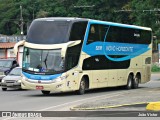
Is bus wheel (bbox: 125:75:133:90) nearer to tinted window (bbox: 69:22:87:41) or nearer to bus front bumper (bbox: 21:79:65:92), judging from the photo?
tinted window (bbox: 69:22:87:41)

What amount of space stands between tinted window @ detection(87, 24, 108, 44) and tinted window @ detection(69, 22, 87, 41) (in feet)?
2.17

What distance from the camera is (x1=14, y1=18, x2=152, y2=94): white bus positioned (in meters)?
23.6

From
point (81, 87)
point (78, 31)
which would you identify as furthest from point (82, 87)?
point (78, 31)

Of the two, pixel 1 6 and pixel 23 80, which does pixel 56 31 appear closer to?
pixel 23 80

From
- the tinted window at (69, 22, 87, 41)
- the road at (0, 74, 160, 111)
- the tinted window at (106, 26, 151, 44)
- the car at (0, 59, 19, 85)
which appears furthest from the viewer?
the car at (0, 59, 19, 85)

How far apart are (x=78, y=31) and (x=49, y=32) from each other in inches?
61.9

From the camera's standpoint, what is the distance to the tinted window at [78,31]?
2428 cm

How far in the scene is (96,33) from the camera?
26172 millimetres

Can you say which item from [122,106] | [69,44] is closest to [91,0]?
[69,44]

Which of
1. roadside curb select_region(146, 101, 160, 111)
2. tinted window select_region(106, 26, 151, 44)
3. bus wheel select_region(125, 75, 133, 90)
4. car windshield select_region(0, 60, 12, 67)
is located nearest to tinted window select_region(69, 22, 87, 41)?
tinted window select_region(106, 26, 151, 44)

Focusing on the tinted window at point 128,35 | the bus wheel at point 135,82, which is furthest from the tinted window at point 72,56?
the bus wheel at point 135,82

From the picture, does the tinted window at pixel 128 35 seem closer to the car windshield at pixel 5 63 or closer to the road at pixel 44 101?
the road at pixel 44 101

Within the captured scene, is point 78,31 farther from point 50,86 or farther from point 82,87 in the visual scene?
point 50,86

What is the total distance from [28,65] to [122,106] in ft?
27.7
